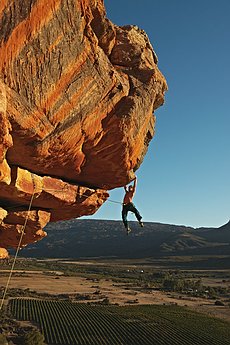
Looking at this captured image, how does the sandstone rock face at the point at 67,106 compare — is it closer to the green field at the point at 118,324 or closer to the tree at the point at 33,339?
the tree at the point at 33,339

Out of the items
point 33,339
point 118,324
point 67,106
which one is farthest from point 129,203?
point 118,324

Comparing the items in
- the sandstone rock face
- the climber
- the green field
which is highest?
the sandstone rock face

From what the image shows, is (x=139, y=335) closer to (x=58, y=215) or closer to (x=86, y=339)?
(x=86, y=339)

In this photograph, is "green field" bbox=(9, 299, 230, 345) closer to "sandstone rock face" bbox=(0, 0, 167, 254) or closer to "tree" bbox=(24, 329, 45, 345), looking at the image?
"tree" bbox=(24, 329, 45, 345)

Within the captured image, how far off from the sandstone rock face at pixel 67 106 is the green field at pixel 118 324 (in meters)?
29.5

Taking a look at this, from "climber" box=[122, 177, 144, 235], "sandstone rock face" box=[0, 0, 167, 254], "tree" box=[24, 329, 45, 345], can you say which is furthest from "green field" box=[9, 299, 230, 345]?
"sandstone rock face" box=[0, 0, 167, 254]

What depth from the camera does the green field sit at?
43.8 m

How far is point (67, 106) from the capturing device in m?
12.9

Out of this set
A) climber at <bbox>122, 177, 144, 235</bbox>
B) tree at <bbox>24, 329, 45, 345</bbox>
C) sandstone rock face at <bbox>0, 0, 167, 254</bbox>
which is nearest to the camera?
sandstone rock face at <bbox>0, 0, 167, 254</bbox>

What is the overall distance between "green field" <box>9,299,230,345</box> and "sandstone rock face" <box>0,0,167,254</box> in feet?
96.8

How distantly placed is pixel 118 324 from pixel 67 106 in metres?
44.7

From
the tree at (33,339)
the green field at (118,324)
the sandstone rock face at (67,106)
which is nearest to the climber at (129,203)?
the sandstone rock face at (67,106)

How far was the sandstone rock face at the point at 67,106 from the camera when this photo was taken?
35.4 ft

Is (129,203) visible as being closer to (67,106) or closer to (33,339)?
(67,106)
